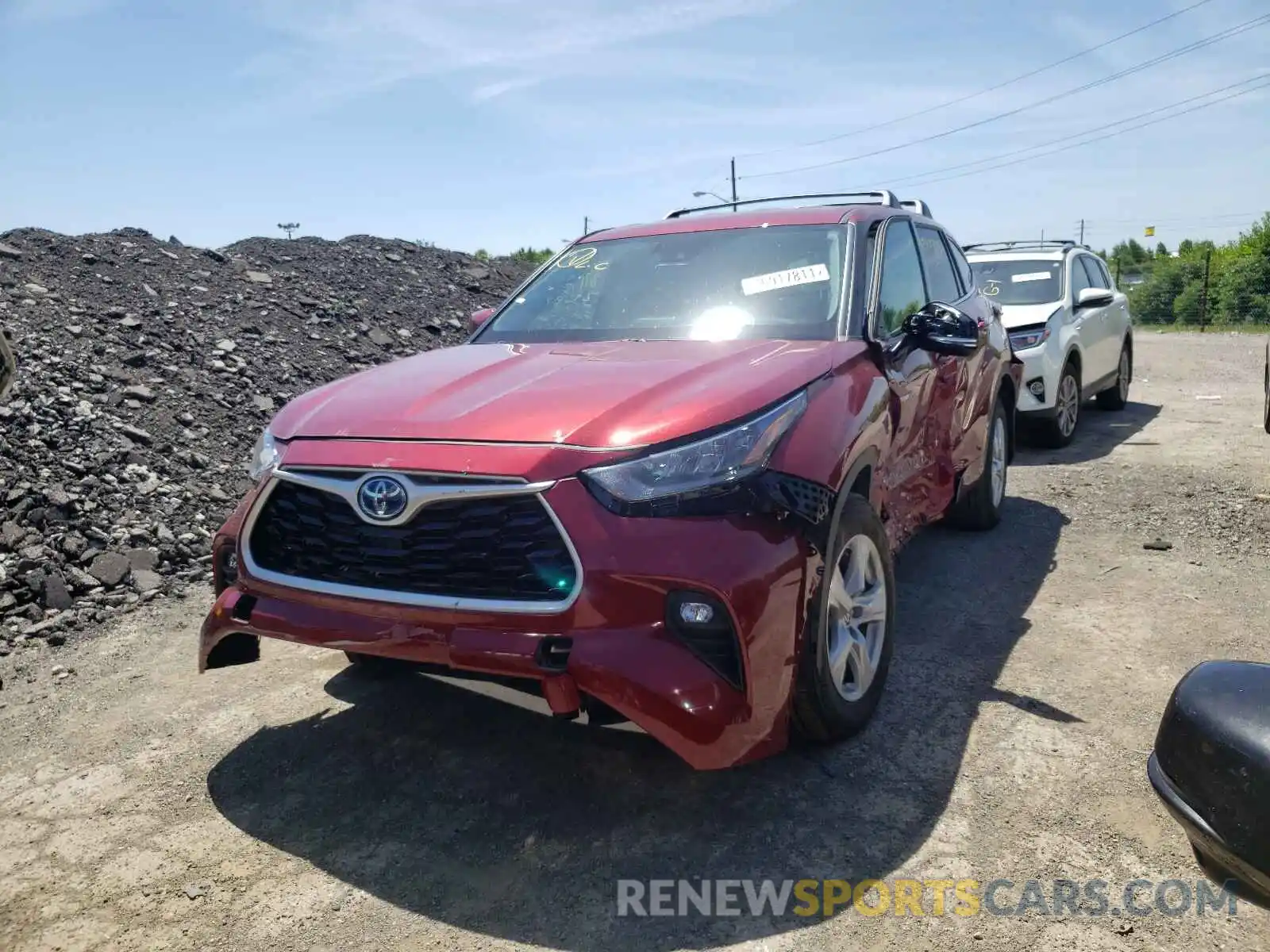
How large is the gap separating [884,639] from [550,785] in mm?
1256

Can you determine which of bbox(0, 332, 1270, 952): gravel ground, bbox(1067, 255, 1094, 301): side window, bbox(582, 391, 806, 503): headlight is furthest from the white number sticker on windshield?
bbox(1067, 255, 1094, 301): side window

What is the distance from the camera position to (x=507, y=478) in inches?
104

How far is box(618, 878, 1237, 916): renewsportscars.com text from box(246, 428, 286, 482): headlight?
163cm

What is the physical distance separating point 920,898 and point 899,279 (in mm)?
2689

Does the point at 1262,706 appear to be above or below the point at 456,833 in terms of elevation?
above

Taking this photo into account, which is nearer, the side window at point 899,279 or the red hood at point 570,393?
the red hood at point 570,393

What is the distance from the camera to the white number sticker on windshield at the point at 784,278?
12.9ft

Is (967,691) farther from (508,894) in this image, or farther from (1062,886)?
(508,894)

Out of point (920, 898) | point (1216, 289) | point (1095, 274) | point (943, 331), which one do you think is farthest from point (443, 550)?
point (1216, 289)

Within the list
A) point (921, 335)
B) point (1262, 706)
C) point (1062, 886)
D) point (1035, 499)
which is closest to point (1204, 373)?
point (1035, 499)

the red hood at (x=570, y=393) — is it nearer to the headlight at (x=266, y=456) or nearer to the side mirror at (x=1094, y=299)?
the headlight at (x=266, y=456)

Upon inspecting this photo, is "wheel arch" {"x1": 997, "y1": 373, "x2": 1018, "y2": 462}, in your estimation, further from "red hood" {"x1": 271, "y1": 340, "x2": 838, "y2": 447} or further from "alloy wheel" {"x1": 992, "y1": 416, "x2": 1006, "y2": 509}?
"red hood" {"x1": 271, "y1": 340, "x2": 838, "y2": 447}

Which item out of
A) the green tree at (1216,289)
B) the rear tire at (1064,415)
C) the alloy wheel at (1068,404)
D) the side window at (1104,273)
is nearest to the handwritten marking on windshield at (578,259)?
the rear tire at (1064,415)

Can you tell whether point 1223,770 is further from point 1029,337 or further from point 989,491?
point 1029,337
